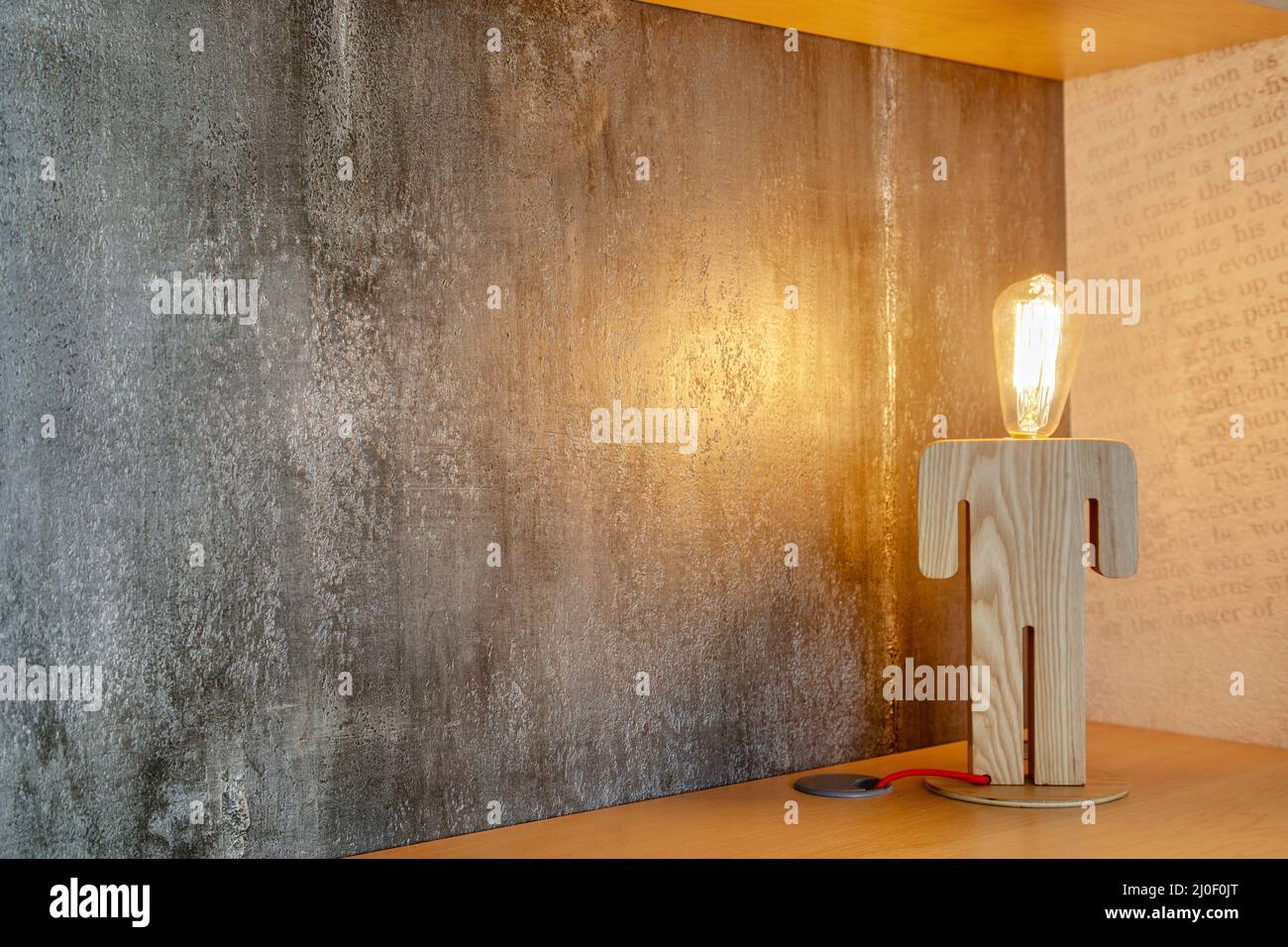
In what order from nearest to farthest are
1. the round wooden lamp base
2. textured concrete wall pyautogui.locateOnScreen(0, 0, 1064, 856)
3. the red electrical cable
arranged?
1. textured concrete wall pyautogui.locateOnScreen(0, 0, 1064, 856)
2. the round wooden lamp base
3. the red electrical cable

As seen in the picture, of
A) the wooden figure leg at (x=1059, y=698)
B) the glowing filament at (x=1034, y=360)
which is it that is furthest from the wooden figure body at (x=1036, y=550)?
the glowing filament at (x=1034, y=360)

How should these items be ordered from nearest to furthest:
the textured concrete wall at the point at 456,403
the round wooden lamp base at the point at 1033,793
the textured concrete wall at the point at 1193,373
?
the textured concrete wall at the point at 456,403, the round wooden lamp base at the point at 1033,793, the textured concrete wall at the point at 1193,373

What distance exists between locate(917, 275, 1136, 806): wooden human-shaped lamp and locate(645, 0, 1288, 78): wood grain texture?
1085mm

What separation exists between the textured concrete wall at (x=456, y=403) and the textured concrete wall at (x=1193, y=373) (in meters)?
0.45

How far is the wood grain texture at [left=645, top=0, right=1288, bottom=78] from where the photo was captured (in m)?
3.13

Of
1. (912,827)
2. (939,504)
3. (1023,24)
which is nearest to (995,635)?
(939,504)

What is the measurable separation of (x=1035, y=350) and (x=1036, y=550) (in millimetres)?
451

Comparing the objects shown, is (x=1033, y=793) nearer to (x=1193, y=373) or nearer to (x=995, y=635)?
(x=995, y=635)

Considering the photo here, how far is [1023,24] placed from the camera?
10.9 ft

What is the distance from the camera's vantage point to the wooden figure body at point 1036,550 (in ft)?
9.50

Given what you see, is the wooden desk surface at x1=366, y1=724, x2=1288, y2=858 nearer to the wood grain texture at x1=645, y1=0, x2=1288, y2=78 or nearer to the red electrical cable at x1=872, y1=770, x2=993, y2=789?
the red electrical cable at x1=872, y1=770, x2=993, y2=789

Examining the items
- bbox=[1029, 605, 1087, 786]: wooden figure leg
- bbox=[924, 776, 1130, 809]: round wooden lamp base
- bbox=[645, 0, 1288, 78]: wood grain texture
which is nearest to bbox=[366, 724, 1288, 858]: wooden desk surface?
bbox=[924, 776, 1130, 809]: round wooden lamp base

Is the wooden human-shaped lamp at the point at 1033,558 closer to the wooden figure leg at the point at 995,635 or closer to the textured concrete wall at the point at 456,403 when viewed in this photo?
the wooden figure leg at the point at 995,635
